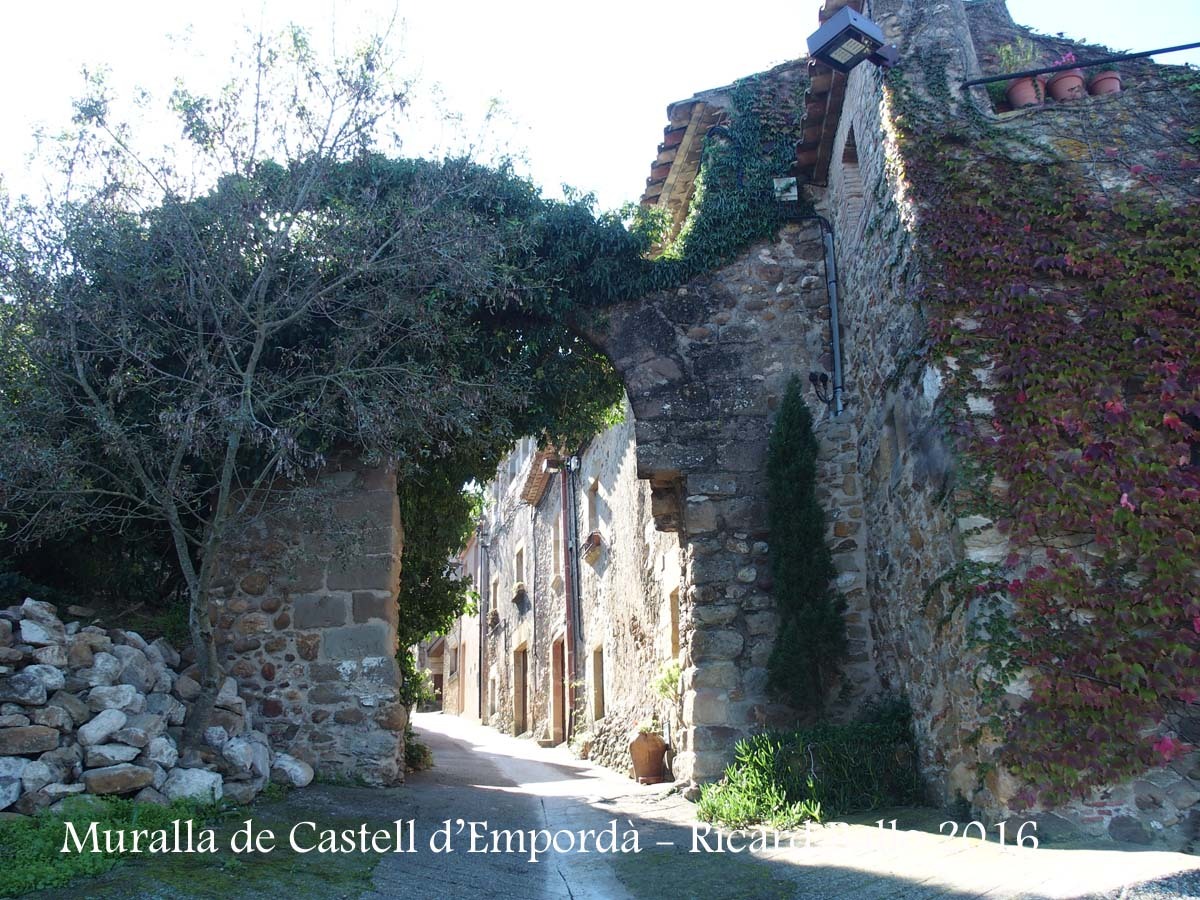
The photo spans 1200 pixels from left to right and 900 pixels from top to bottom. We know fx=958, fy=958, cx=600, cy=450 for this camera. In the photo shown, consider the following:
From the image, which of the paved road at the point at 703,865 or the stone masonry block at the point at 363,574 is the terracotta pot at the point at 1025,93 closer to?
the paved road at the point at 703,865

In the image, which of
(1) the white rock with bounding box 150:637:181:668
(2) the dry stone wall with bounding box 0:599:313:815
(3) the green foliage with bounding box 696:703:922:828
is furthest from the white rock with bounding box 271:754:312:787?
(3) the green foliage with bounding box 696:703:922:828

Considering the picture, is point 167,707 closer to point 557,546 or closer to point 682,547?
point 682,547

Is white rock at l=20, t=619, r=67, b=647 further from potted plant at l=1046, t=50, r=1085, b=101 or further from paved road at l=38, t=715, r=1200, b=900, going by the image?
potted plant at l=1046, t=50, r=1085, b=101

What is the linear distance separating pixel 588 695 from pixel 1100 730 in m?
9.08

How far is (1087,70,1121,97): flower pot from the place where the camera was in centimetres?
612

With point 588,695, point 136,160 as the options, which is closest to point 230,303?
point 136,160

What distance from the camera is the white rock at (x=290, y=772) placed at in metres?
6.05

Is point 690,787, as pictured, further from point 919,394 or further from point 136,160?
point 136,160

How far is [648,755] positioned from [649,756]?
13 millimetres

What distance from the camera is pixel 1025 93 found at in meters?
6.28

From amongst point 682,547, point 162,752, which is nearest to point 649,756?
point 682,547

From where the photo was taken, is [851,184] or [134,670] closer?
[134,670]

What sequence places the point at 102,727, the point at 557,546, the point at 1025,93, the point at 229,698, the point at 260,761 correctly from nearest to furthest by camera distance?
the point at 102,727, the point at 260,761, the point at 229,698, the point at 1025,93, the point at 557,546

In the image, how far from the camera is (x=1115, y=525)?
468cm
